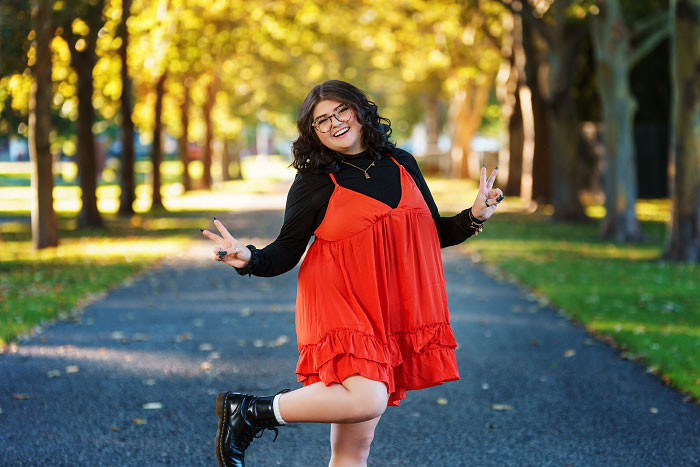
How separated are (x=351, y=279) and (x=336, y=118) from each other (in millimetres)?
614

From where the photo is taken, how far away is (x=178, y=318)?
9820mm

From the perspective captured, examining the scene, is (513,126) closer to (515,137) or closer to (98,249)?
(515,137)

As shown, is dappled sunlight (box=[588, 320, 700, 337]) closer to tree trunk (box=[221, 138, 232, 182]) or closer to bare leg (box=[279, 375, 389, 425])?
bare leg (box=[279, 375, 389, 425])

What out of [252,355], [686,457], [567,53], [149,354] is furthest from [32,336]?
[567,53]

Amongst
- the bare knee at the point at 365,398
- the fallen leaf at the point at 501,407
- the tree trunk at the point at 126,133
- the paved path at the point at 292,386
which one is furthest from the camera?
the tree trunk at the point at 126,133

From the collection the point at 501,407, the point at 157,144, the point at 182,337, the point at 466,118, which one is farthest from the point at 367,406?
the point at 466,118

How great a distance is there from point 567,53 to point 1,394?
16476 millimetres

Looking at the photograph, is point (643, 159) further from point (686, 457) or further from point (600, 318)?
point (686, 457)

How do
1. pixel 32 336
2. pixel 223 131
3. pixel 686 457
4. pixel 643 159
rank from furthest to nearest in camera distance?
pixel 223 131 → pixel 643 159 → pixel 32 336 → pixel 686 457

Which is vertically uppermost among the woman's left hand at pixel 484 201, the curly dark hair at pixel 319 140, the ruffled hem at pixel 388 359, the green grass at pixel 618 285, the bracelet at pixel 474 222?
the curly dark hair at pixel 319 140

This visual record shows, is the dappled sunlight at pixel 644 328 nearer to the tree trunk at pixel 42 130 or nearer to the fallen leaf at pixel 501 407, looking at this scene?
the fallen leaf at pixel 501 407

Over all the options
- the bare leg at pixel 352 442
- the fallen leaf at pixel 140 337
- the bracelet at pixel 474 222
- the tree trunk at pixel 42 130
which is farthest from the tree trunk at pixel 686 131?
the bare leg at pixel 352 442

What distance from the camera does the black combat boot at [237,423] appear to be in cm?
398

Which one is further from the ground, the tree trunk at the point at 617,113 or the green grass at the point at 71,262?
the tree trunk at the point at 617,113
